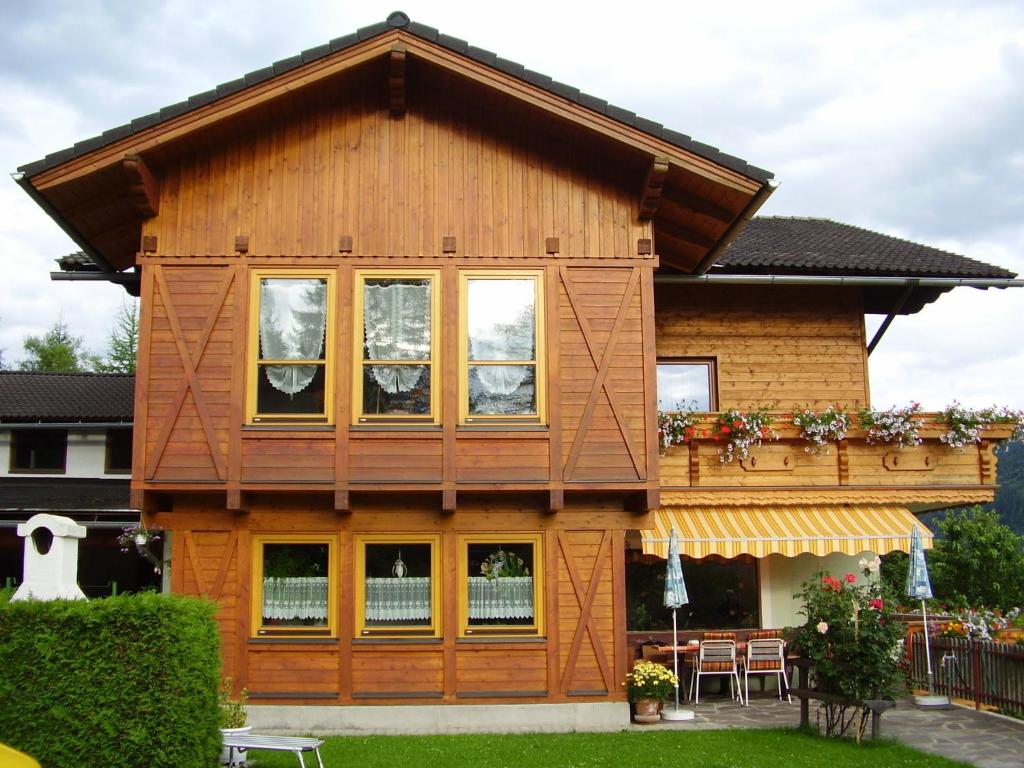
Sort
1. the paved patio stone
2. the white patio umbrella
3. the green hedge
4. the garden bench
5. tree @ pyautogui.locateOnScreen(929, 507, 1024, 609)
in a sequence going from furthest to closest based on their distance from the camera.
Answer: tree @ pyautogui.locateOnScreen(929, 507, 1024, 609) < the white patio umbrella < the paved patio stone < the garden bench < the green hedge

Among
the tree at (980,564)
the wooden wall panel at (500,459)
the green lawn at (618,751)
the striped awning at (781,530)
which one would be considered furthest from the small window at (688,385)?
the tree at (980,564)

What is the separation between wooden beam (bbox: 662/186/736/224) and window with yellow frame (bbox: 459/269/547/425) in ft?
7.39

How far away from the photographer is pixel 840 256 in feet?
59.1

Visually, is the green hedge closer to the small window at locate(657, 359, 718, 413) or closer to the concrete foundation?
the concrete foundation

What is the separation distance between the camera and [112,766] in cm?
930

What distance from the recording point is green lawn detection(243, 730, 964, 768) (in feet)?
37.7

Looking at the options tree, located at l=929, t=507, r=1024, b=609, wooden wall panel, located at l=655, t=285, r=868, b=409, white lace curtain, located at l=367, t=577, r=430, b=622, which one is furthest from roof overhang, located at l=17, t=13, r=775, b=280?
tree, located at l=929, t=507, r=1024, b=609

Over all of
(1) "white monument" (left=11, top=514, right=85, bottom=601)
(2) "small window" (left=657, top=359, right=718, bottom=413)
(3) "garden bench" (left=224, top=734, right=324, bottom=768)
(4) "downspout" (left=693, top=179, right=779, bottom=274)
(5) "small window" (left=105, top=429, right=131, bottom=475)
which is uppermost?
(4) "downspout" (left=693, top=179, right=779, bottom=274)

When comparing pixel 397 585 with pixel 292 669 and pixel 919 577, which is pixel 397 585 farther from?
pixel 919 577

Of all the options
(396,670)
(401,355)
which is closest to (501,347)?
(401,355)

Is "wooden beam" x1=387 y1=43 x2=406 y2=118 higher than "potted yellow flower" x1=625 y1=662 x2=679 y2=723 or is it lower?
higher

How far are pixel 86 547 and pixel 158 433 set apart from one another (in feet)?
32.6

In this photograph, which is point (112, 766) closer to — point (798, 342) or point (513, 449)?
point (513, 449)

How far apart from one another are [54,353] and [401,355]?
4522 centimetres
